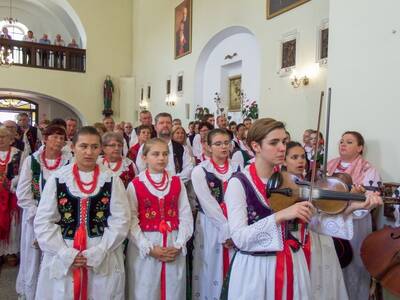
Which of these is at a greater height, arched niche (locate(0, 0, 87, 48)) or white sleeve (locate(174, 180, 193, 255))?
arched niche (locate(0, 0, 87, 48))

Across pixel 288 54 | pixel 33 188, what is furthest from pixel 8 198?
pixel 288 54

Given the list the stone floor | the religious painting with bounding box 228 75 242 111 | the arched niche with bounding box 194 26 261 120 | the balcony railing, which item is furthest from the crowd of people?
the balcony railing

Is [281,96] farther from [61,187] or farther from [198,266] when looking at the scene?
[61,187]

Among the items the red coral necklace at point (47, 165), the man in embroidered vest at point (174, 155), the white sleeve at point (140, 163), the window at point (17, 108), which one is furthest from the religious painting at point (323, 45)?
the window at point (17, 108)

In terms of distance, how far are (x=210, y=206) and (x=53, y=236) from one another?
3.93 feet

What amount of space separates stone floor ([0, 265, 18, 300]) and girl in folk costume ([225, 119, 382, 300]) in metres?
2.69

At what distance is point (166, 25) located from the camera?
13.3 meters

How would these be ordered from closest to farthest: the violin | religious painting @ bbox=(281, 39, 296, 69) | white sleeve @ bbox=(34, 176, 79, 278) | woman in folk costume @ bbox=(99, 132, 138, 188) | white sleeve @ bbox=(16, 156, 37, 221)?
the violin, white sleeve @ bbox=(34, 176, 79, 278), white sleeve @ bbox=(16, 156, 37, 221), woman in folk costume @ bbox=(99, 132, 138, 188), religious painting @ bbox=(281, 39, 296, 69)

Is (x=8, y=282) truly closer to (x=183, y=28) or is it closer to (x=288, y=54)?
(x=288, y=54)

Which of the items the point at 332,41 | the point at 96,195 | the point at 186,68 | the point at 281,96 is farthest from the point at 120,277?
the point at 186,68

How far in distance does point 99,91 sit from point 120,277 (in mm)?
13693

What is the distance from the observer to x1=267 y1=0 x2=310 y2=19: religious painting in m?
7.28

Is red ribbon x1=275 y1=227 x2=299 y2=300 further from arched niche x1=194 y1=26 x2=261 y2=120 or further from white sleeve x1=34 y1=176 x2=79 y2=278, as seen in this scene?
arched niche x1=194 y1=26 x2=261 y2=120

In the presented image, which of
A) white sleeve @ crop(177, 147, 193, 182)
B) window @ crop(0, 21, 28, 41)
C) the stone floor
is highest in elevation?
window @ crop(0, 21, 28, 41)
